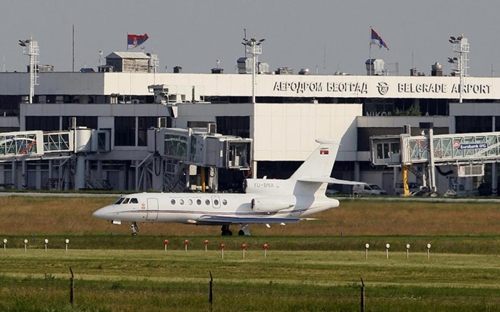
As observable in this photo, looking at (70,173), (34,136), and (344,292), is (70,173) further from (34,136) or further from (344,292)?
(344,292)

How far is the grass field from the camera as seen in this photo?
4738cm

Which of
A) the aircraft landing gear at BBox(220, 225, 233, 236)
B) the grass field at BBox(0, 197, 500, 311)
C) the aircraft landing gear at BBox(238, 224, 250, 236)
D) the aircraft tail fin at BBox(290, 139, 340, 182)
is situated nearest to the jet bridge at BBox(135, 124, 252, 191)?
the grass field at BBox(0, 197, 500, 311)

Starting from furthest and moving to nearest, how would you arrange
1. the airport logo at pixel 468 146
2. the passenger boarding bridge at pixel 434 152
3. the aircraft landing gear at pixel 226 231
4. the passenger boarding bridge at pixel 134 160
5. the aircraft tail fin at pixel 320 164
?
the airport logo at pixel 468 146 → the passenger boarding bridge at pixel 434 152 → the passenger boarding bridge at pixel 134 160 → the aircraft tail fin at pixel 320 164 → the aircraft landing gear at pixel 226 231

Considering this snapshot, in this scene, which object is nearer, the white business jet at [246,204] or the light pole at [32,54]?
the white business jet at [246,204]

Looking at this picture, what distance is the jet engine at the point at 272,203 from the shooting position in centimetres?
8625

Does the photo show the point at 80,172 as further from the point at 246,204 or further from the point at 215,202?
the point at 215,202

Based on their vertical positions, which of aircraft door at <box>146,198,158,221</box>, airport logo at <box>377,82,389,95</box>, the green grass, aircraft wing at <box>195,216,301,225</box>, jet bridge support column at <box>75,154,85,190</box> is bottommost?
the green grass

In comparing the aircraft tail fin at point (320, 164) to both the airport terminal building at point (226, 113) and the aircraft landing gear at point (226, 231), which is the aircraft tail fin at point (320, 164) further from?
the airport terminal building at point (226, 113)

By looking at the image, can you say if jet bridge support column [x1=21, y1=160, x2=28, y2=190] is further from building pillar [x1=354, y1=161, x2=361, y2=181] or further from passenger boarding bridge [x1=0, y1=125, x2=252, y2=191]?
building pillar [x1=354, y1=161, x2=361, y2=181]

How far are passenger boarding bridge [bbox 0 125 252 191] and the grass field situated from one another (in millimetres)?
31338

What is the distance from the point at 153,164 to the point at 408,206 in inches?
1662

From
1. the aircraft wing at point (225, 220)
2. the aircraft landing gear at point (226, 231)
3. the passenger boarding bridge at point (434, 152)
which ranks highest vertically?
the passenger boarding bridge at point (434, 152)

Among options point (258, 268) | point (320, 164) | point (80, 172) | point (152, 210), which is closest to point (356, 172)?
point (80, 172)

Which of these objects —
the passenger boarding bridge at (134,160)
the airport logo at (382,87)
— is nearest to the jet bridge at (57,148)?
the passenger boarding bridge at (134,160)
